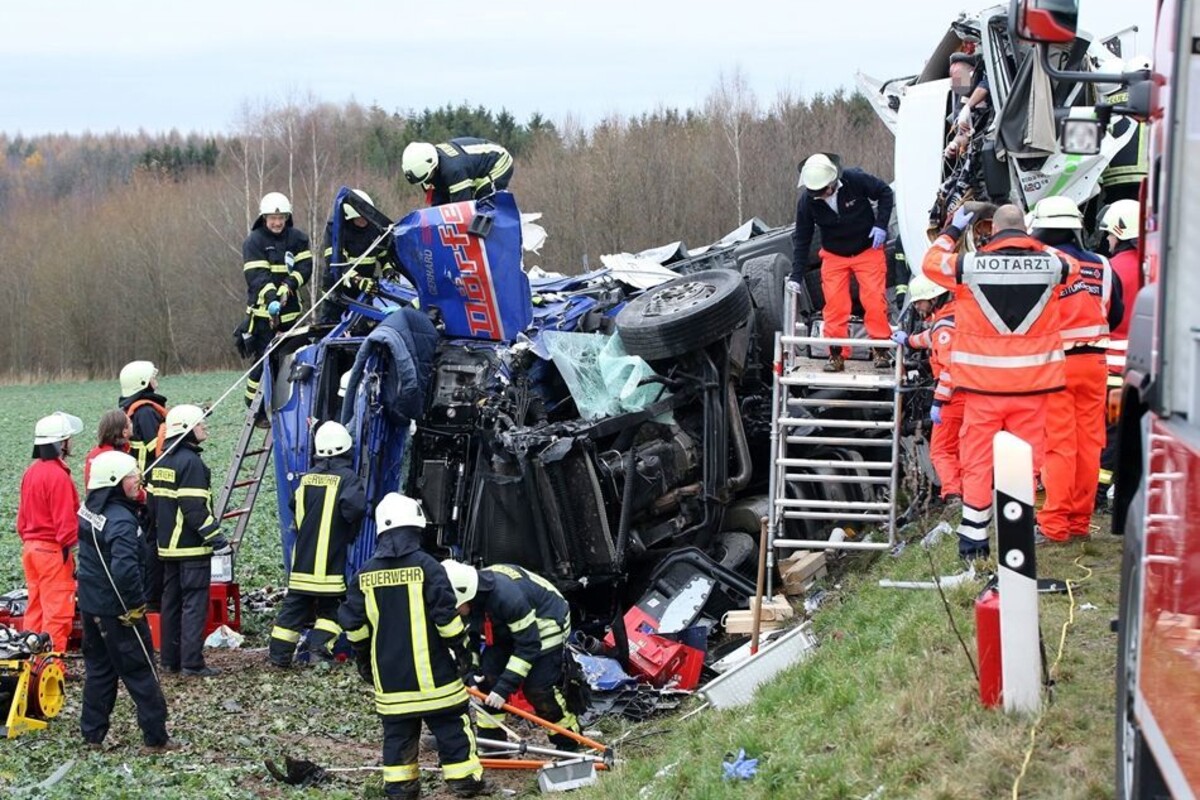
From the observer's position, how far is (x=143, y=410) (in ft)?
38.7

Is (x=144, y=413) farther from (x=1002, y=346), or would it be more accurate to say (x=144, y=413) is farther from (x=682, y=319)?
(x=1002, y=346)

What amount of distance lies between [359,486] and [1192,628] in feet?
25.4

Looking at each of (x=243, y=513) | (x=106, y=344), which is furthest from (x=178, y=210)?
(x=243, y=513)

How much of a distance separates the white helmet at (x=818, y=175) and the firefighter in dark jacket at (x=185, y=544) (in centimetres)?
475

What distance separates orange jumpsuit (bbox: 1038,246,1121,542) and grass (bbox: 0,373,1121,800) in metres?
0.20

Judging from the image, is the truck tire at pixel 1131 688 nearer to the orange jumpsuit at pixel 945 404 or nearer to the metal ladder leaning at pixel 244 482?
the orange jumpsuit at pixel 945 404

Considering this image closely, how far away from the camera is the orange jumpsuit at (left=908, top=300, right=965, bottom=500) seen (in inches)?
373

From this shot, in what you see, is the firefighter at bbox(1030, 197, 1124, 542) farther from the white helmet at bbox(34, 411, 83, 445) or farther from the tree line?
the tree line

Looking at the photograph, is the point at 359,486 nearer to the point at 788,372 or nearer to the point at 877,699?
the point at 788,372

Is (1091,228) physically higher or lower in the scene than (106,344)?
higher

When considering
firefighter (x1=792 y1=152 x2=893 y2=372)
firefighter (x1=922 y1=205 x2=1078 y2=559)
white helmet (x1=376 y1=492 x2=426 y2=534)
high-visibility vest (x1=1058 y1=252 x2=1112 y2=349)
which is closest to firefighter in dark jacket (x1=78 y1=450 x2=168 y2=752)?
white helmet (x1=376 y1=492 x2=426 y2=534)

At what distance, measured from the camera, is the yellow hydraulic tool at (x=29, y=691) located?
9.00 metres

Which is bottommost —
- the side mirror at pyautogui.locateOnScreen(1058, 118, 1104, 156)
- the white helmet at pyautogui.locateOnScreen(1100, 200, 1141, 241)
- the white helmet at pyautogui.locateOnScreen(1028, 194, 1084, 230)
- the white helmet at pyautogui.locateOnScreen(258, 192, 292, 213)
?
the white helmet at pyautogui.locateOnScreen(258, 192, 292, 213)

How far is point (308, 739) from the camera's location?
9.15 meters
